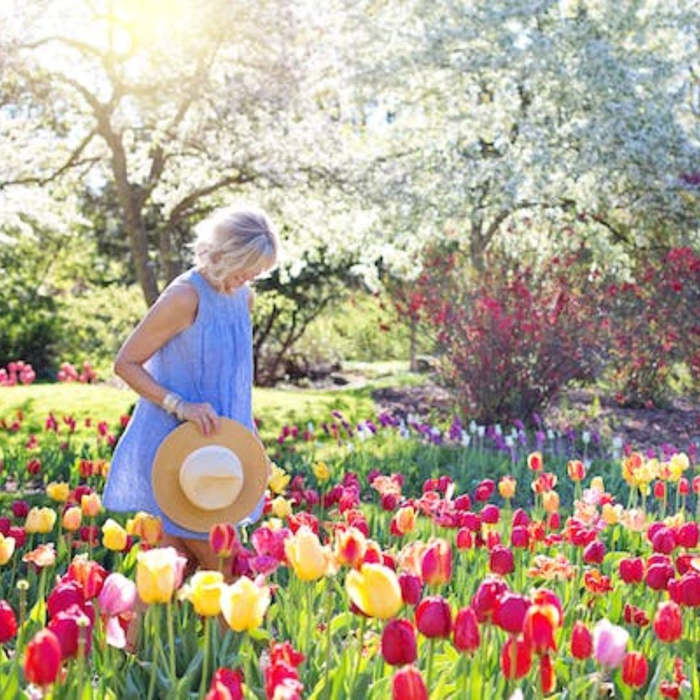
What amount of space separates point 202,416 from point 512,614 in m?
1.35

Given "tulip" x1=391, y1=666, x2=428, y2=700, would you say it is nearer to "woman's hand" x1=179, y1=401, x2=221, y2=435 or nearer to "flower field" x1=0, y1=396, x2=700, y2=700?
"flower field" x1=0, y1=396, x2=700, y2=700

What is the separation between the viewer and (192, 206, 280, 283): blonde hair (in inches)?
118

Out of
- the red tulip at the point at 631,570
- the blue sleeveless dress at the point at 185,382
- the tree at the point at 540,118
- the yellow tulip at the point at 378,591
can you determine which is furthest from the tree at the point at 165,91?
the yellow tulip at the point at 378,591

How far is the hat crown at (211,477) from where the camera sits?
9.61 feet

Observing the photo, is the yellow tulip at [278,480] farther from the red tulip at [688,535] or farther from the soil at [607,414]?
the soil at [607,414]

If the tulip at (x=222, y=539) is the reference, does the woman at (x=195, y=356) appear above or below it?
above

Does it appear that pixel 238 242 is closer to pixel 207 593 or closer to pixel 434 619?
pixel 207 593

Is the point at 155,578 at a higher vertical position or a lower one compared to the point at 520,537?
higher

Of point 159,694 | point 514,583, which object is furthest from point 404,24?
point 159,694

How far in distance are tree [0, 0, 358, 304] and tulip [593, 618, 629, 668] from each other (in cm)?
812

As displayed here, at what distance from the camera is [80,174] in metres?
11.7

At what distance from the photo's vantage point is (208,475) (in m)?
2.94

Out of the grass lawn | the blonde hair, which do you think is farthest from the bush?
the blonde hair

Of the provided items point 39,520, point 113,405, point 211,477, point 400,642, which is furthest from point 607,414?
point 400,642
